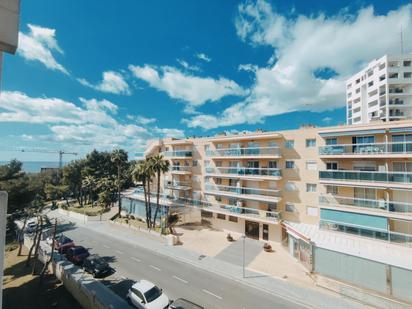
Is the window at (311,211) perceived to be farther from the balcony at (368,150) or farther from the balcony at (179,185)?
the balcony at (179,185)

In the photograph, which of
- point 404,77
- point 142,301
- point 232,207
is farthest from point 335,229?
point 404,77

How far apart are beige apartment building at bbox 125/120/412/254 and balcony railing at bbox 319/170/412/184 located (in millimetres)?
79

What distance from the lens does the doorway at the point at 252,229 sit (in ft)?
106

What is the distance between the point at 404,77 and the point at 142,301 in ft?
230

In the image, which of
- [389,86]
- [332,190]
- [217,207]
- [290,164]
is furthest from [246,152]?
[389,86]

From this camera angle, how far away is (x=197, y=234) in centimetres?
3425

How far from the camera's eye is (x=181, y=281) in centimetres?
2105

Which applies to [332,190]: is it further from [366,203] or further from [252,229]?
[252,229]

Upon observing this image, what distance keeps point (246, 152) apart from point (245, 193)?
246 inches

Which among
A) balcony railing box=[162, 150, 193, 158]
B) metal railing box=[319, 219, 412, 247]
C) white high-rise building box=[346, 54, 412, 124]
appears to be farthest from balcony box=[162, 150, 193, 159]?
white high-rise building box=[346, 54, 412, 124]

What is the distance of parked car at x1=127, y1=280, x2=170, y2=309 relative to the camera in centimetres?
1631

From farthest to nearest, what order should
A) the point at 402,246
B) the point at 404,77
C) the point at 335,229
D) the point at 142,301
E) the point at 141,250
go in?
1. the point at 404,77
2. the point at 141,250
3. the point at 335,229
4. the point at 402,246
5. the point at 142,301

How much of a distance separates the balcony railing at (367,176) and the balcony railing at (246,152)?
6.82 m

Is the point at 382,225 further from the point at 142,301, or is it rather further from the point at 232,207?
the point at 142,301
